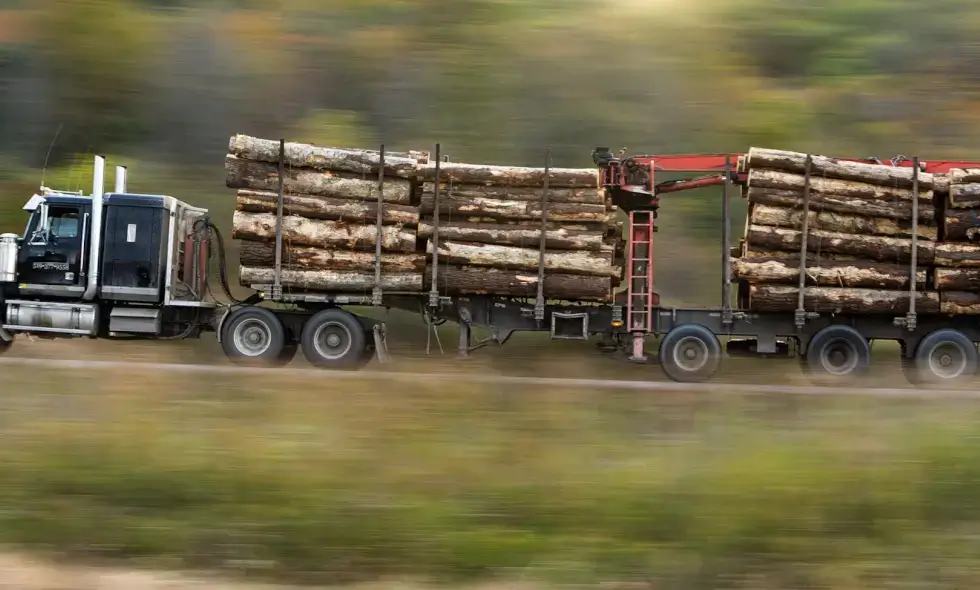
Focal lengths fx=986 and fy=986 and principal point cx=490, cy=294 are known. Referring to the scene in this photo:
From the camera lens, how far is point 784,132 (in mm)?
22344

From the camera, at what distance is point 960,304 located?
14938mm

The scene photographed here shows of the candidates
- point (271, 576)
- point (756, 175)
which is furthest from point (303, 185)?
point (271, 576)

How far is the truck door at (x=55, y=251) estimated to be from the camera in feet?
49.5

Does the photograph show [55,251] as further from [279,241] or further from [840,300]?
[840,300]

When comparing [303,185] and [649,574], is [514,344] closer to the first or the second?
[303,185]

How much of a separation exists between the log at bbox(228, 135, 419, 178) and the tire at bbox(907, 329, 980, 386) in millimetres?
8218

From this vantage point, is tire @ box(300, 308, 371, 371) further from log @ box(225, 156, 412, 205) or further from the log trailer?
log @ box(225, 156, 412, 205)

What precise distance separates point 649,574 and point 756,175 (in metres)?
9.81

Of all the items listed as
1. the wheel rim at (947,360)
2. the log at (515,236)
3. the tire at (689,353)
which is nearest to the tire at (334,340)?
the log at (515,236)

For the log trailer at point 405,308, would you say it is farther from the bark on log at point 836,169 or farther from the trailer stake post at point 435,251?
the bark on log at point 836,169

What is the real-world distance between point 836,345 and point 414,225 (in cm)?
677

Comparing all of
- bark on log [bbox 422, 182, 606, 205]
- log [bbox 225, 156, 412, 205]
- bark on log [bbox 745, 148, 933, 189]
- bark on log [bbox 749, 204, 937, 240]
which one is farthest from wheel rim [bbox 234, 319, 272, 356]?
bark on log [bbox 745, 148, 933, 189]

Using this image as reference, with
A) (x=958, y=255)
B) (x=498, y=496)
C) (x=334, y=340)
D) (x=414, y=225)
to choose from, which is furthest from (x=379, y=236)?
(x=958, y=255)

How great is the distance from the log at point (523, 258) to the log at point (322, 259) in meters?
0.42
